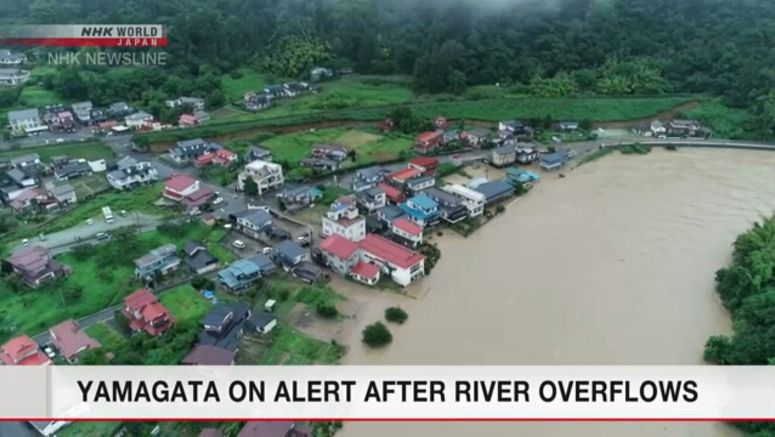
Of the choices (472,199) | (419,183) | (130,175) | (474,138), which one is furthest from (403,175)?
(130,175)

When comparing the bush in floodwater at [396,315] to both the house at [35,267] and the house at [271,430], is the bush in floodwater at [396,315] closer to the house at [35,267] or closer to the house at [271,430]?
the house at [271,430]

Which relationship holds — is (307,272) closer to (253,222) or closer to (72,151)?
(253,222)

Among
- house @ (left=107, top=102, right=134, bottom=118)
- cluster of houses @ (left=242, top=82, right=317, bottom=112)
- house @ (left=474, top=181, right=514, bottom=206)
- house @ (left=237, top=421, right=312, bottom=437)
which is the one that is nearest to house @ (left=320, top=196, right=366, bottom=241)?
house @ (left=474, top=181, right=514, bottom=206)

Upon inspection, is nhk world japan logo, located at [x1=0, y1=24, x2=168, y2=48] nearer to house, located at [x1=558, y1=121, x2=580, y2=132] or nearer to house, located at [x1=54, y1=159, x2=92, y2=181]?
house, located at [x1=54, y1=159, x2=92, y2=181]

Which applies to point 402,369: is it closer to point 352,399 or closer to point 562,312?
point 352,399

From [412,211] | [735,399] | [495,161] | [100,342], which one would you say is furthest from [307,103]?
[735,399]

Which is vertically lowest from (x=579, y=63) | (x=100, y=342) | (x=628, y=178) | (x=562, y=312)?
(x=100, y=342)
